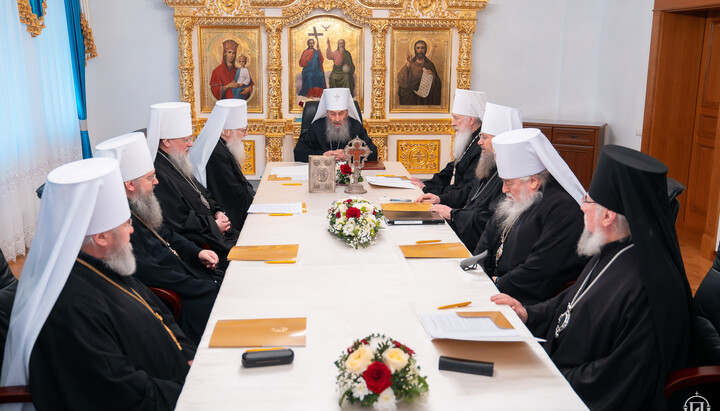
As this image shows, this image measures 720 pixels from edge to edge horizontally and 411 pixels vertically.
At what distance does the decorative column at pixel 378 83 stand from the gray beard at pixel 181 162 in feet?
15.5

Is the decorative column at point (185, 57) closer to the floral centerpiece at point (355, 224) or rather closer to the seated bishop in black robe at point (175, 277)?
the seated bishop in black robe at point (175, 277)

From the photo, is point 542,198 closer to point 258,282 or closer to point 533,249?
point 533,249

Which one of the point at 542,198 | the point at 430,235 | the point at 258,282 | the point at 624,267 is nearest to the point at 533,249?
the point at 542,198

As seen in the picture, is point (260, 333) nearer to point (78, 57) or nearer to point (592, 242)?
point (592, 242)

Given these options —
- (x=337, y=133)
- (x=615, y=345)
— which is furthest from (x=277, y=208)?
(x=615, y=345)

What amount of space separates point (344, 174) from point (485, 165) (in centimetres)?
120

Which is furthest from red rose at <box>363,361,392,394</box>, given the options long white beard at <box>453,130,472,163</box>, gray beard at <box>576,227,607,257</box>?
long white beard at <box>453,130,472,163</box>

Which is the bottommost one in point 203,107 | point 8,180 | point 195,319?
point 195,319

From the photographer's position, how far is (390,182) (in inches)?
222

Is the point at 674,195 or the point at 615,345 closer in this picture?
the point at 615,345

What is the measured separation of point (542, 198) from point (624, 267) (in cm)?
113

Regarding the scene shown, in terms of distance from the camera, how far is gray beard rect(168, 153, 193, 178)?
4.78m

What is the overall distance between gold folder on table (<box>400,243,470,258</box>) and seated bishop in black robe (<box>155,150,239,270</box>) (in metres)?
1.61

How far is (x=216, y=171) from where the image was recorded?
19.0 ft
